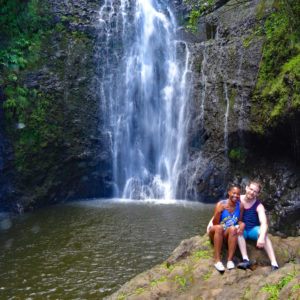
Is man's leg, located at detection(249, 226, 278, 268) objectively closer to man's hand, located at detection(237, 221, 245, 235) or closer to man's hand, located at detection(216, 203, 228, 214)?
man's hand, located at detection(237, 221, 245, 235)

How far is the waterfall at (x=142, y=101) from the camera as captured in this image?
13.3 metres

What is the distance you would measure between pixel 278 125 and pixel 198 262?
678 cm

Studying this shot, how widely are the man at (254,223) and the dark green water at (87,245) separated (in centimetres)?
244

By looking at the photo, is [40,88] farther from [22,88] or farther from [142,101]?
[142,101]

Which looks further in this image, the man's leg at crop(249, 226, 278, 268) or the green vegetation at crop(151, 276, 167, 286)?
the green vegetation at crop(151, 276, 167, 286)

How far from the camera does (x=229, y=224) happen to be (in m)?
3.87

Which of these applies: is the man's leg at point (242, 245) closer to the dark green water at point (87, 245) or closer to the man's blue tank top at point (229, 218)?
the man's blue tank top at point (229, 218)

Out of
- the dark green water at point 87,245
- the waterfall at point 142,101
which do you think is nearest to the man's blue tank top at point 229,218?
the dark green water at point 87,245

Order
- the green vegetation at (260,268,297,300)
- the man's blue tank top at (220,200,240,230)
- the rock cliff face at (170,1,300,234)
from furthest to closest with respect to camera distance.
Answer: the rock cliff face at (170,1,300,234) < the man's blue tank top at (220,200,240,230) < the green vegetation at (260,268,297,300)

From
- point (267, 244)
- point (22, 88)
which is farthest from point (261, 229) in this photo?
point (22, 88)

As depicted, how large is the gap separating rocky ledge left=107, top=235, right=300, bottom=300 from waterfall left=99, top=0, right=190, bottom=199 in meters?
8.18

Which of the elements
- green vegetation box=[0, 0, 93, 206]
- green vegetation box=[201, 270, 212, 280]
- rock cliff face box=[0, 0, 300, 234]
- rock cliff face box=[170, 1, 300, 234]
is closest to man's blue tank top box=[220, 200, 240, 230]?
green vegetation box=[201, 270, 212, 280]

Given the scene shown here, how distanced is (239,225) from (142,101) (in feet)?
36.3

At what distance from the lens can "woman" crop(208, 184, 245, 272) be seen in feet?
12.2
